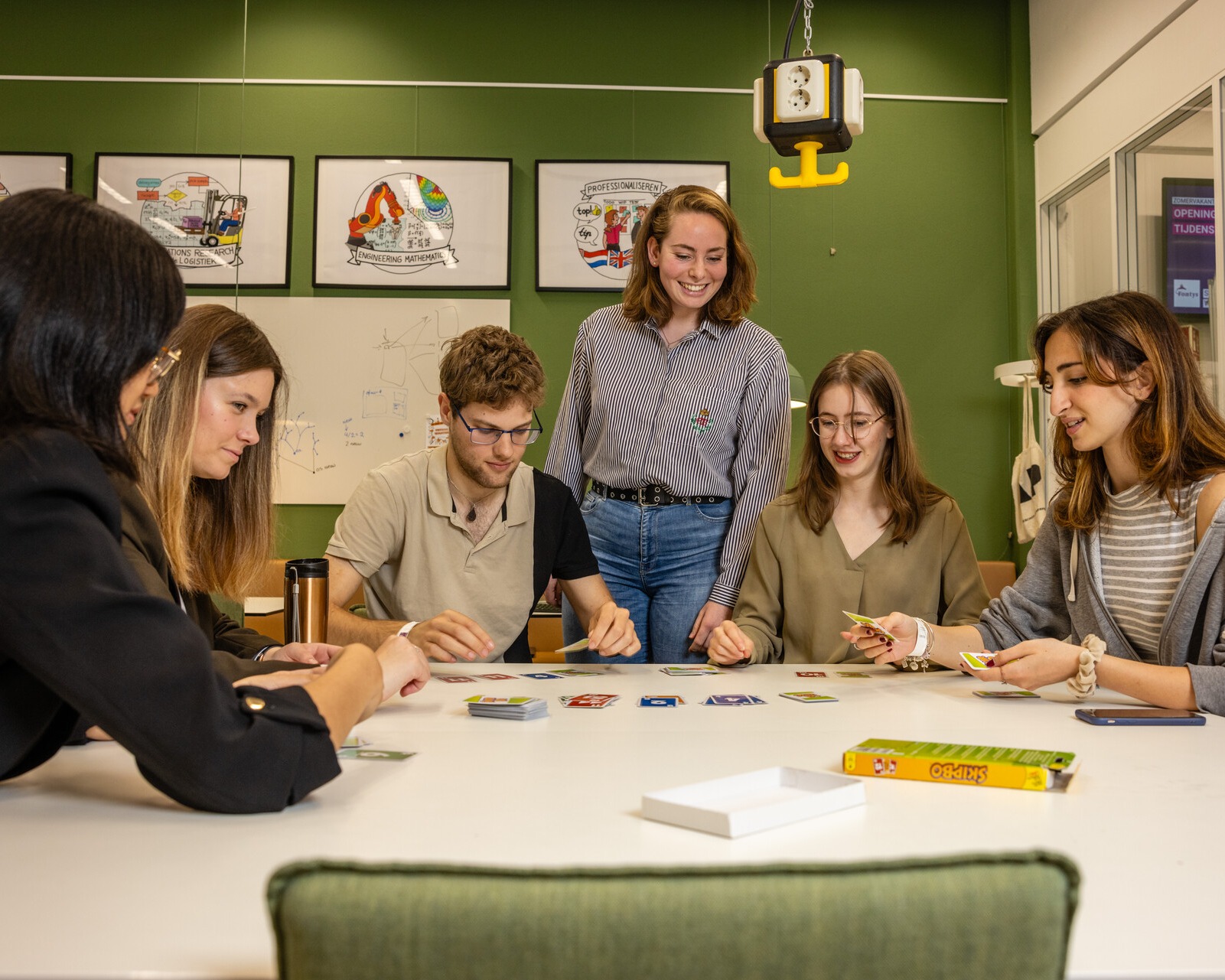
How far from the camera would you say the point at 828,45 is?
5.04 meters

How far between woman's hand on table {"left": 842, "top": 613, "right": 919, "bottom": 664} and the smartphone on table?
0.45 meters

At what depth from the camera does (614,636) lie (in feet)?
6.66

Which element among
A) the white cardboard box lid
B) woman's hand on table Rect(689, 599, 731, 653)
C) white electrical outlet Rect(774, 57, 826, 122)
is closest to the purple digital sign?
white electrical outlet Rect(774, 57, 826, 122)

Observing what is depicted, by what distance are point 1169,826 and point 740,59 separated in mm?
4623

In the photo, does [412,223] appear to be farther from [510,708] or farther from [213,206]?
[510,708]

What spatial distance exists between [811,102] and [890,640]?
1.15m

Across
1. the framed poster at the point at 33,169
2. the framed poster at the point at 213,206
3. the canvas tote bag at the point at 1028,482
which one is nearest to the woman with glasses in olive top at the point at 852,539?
the canvas tote bag at the point at 1028,482

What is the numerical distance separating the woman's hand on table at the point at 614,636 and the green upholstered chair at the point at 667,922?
4.98 ft

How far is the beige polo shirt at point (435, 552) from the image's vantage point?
2363 millimetres

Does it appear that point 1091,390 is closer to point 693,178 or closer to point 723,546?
point 723,546

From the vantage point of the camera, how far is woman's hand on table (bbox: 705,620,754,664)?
2.06 m

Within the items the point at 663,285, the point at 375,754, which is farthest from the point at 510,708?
the point at 663,285

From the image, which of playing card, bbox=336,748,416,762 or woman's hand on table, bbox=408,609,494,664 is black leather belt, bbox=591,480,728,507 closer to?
woman's hand on table, bbox=408,609,494,664

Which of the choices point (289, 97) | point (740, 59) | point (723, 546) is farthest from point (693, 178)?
point (723, 546)
